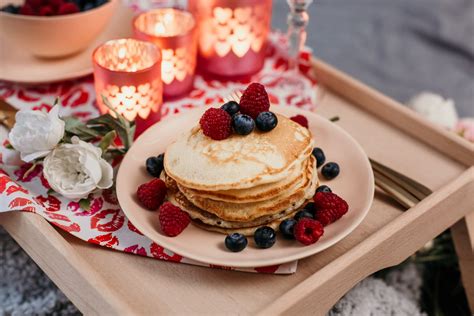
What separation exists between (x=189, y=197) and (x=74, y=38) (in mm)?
693

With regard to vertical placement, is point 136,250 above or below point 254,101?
below

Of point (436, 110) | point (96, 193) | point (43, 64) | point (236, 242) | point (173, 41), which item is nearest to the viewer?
point (236, 242)

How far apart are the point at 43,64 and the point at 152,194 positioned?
71cm

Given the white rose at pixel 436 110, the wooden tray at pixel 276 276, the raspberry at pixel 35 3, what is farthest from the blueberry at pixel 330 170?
the raspberry at pixel 35 3

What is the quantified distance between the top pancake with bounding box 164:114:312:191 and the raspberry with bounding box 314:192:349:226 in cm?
9

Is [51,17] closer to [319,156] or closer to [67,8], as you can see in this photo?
[67,8]

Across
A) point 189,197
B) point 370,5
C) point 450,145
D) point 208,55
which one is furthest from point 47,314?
point 370,5

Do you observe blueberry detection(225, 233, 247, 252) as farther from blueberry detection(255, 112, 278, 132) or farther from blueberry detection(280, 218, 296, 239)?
blueberry detection(255, 112, 278, 132)

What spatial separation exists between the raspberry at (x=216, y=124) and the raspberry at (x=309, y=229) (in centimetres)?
22

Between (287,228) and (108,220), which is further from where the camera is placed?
(108,220)

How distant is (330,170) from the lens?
4.29 feet

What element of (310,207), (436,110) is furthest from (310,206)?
(436,110)

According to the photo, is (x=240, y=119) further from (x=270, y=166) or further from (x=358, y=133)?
(x=358, y=133)

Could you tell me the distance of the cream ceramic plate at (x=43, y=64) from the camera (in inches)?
64.1
